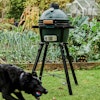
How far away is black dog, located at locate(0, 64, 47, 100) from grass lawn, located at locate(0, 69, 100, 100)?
32.5 inches

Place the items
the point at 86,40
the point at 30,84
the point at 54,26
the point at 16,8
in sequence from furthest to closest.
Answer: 1. the point at 16,8
2. the point at 86,40
3. the point at 54,26
4. the point at 30,84

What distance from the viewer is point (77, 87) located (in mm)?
7336

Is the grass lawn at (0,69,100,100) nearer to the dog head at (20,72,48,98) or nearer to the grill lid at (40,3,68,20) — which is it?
the dog head at (20,72,48,98)

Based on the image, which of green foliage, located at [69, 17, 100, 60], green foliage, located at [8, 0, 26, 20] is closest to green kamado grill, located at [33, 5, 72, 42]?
green foliage, located at [69, 17, 100, 60]

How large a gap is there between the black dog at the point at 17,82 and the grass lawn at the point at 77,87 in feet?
2.71

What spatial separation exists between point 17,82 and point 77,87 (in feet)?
6.74

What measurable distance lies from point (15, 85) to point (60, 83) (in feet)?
7.24

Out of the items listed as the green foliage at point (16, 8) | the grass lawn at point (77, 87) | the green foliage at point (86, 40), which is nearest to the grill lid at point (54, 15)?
the grass lawn at point (77, 87)

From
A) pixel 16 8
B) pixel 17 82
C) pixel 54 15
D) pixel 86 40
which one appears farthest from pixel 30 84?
pixel 16 8

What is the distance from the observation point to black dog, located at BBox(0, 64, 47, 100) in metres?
5.48

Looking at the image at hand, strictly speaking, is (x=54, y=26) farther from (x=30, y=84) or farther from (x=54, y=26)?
(x=30, y=84)

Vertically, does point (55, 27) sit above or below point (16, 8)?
above

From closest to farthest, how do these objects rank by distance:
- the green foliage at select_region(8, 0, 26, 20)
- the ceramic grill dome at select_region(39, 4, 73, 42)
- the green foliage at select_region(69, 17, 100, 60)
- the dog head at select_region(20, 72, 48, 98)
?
1. the dog head at select_region(20, 72, 48, 98)
2. the ceramic grill dome at select_region(39, 4, 73, 42)
3. the green foliage at select_region(69, 17, 100, 60)
4. the green foliage at select_region(8, 0, 26, 20)

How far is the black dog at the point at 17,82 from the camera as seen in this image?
18.0 feet
